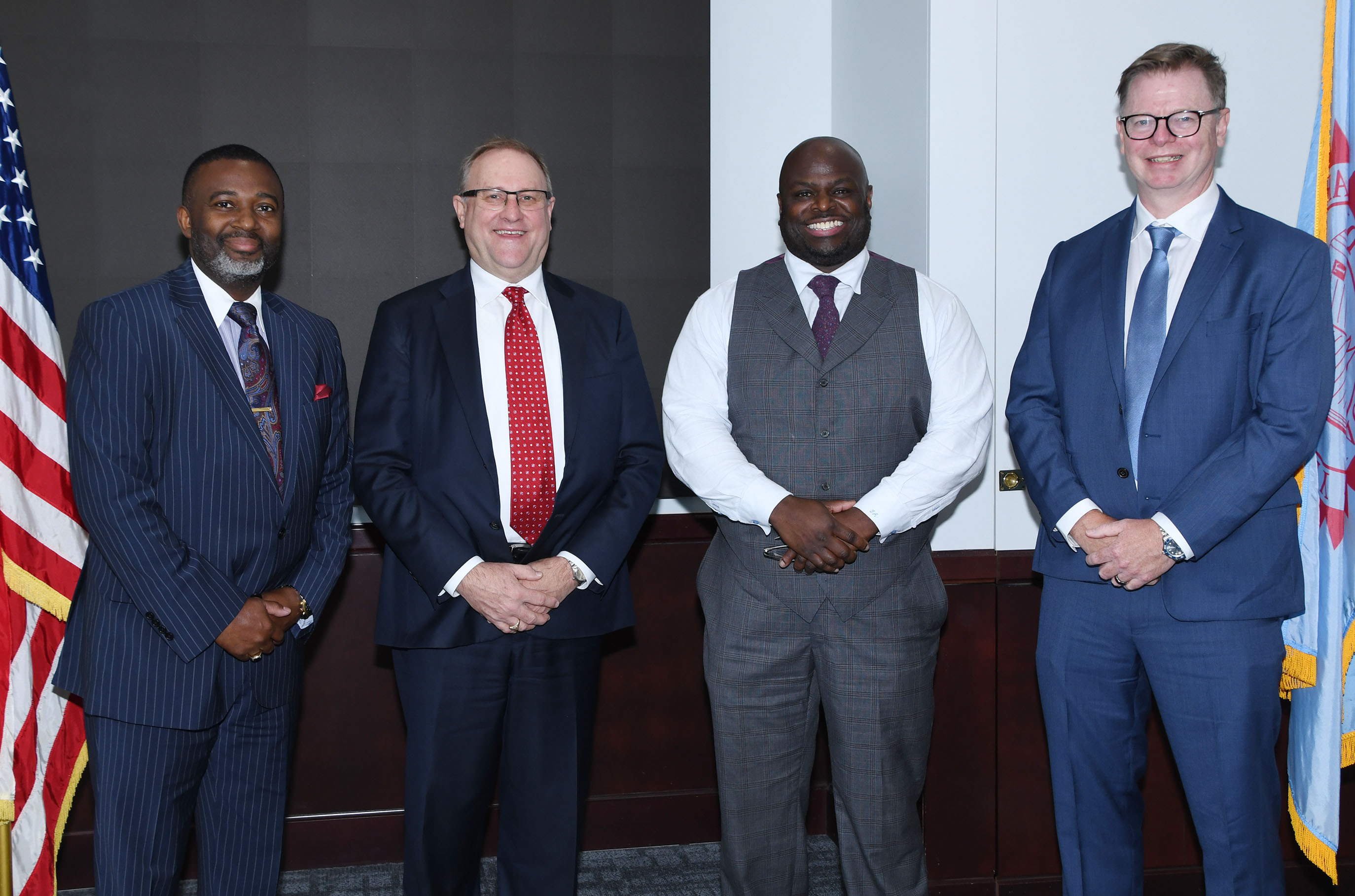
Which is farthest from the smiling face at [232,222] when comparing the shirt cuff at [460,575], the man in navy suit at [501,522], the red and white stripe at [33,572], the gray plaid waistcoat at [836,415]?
A: the gray plaid waistcoat at [836,415]

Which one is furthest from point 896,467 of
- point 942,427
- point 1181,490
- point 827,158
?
point 827,158

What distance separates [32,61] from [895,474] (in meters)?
2.80

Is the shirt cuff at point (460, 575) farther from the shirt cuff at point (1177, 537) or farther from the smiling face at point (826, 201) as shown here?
the shirt cuff at point (1177, 537)

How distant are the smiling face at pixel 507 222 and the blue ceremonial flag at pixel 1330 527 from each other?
5.90 ft

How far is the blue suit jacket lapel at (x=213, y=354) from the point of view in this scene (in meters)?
2.10

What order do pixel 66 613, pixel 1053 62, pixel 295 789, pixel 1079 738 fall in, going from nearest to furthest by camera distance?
pixel 1079 738
pixel 66 613
pixel 1053 62
pixel 295 789

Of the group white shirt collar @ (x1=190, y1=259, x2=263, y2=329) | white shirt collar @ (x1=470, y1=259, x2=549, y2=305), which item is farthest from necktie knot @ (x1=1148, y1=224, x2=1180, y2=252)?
white shirt collar @ (x1=190, y1=259, x2=263, y2=329)

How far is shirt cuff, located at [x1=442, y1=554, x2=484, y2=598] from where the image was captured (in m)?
2.26

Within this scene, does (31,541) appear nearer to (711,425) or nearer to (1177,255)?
(711,425)

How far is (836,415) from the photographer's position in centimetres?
234

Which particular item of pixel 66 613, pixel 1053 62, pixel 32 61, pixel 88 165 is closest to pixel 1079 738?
pixel 1053 62

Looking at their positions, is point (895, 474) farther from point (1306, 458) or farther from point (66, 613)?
point (66, 613)

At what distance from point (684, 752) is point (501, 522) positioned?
4.89 ft

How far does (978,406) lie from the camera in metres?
2.40
